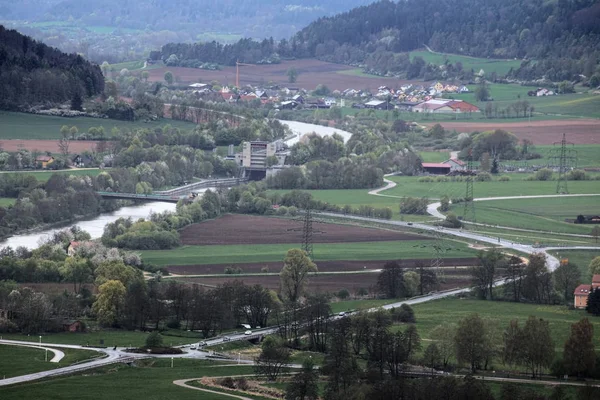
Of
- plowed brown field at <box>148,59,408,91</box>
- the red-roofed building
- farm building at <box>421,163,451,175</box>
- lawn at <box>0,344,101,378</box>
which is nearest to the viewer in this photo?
lawn at <box>0,344,101,378</box>

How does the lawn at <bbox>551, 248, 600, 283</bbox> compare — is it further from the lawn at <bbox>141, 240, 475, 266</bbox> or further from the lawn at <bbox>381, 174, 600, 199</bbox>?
the lawn at <bbox>381, 174, 600, 199</bbox>

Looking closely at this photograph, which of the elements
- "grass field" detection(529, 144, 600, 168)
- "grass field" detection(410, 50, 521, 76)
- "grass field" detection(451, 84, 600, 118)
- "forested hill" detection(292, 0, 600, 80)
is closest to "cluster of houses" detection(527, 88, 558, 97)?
"grass field" detection(451, 84, 600, 118)

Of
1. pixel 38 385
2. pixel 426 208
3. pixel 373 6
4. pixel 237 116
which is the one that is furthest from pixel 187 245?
pixel 373 6

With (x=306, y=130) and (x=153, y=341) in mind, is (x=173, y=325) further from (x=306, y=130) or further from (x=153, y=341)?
(x=306, y=130)

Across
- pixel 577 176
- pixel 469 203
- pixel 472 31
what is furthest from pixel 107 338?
pixel 472 31

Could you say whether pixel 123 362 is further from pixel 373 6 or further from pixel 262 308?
pixel 373 6

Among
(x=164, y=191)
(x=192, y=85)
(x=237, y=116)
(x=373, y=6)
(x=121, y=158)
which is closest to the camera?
(x=164, y=191)

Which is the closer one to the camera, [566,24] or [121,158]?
[121,158]
